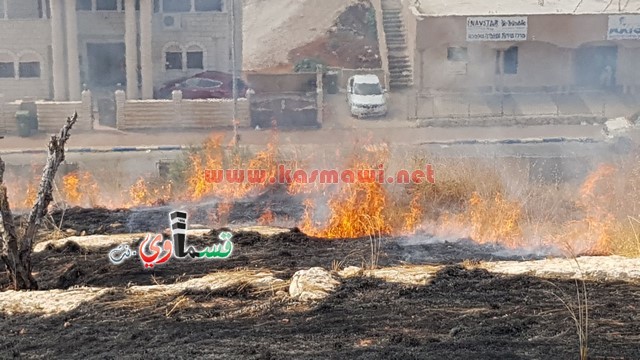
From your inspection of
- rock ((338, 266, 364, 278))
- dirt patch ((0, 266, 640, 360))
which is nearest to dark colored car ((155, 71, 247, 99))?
rock ((338, 266, 364, 278))

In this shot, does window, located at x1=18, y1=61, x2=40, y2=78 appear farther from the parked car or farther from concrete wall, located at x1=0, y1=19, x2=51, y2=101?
the parked car

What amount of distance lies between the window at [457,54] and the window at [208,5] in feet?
26.3

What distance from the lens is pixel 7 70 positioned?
3288 centimetres

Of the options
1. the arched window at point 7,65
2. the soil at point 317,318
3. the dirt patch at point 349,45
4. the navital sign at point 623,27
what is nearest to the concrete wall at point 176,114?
the arched window at point 7,65

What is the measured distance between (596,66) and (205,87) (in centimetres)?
1342

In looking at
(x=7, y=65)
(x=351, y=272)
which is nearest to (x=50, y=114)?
(x=7, y=65)

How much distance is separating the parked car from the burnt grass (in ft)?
62.8

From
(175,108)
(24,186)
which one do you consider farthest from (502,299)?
(175,108)

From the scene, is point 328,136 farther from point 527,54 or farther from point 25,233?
point 25,233

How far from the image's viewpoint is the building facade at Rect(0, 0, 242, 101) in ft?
106

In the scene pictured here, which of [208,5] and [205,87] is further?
[208,5]

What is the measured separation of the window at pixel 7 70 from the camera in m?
32.8

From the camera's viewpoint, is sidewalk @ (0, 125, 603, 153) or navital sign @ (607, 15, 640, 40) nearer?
sidewalk @ (0, 125, 603, 153)

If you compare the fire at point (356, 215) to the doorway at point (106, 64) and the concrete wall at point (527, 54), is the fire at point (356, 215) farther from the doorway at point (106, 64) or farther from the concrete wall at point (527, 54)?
the doorway at point (106, 64)
